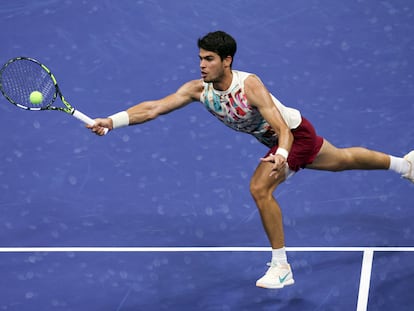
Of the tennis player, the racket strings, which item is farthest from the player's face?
the racket strings

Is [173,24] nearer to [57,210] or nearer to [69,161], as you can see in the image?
[69,161]

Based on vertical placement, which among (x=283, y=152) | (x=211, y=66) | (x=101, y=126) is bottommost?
(x=283, y=152)

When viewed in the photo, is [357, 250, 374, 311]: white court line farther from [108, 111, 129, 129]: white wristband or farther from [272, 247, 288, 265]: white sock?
[108, 111, 129, 129]: white wristband

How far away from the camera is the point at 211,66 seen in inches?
319

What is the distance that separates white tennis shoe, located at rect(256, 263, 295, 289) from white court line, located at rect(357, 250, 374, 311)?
564mm

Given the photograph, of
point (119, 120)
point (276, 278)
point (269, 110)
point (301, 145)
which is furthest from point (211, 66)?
point (276, 278)

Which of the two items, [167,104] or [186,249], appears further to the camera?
[186,249]

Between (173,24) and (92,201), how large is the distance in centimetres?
315

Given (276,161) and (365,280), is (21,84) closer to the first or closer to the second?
(276,161)

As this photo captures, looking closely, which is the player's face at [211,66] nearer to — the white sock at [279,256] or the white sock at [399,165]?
the white sock at [279,256]

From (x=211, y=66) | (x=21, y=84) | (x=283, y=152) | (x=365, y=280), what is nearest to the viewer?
(x=283, y=152)

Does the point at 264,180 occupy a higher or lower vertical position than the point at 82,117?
lower

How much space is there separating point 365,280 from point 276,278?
850mm

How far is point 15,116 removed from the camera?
36.3 ft
